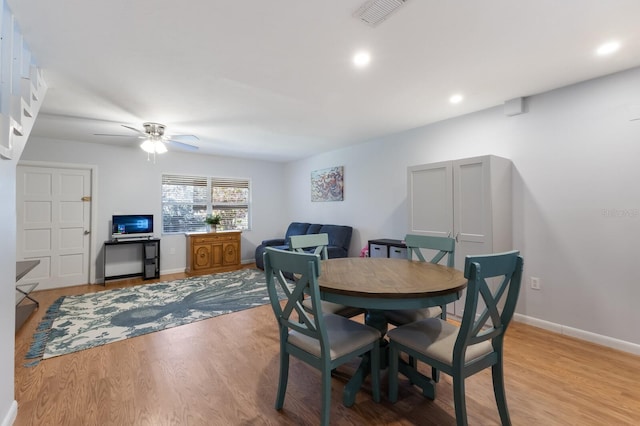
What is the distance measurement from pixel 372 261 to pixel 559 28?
2.11 meters

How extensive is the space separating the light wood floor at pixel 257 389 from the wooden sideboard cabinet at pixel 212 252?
9.01ft

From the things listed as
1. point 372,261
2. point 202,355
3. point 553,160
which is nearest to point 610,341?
point 553,160

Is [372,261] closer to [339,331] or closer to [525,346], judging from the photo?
[339,331]

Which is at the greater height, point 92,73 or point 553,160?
point 92,73

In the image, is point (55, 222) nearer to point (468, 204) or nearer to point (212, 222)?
point (212, 222)

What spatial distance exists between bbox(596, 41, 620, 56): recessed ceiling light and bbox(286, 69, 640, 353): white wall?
548 millimetres

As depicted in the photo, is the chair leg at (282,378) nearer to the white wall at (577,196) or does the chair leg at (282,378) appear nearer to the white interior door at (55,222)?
the white wall at (577,196)

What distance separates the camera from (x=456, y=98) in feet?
10.0

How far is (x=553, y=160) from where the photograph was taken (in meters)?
2.87

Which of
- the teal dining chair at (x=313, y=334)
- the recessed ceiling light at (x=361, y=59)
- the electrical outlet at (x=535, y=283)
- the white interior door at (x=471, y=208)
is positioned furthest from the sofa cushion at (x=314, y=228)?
the teal dining chair at (x=313, y=334)

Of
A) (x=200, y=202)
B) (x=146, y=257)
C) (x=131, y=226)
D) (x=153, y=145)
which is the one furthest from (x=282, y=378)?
(x=200, y=202)

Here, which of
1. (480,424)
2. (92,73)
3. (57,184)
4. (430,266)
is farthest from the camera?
(57,184)

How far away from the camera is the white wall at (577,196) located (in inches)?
97.3

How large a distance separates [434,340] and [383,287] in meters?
0.42
